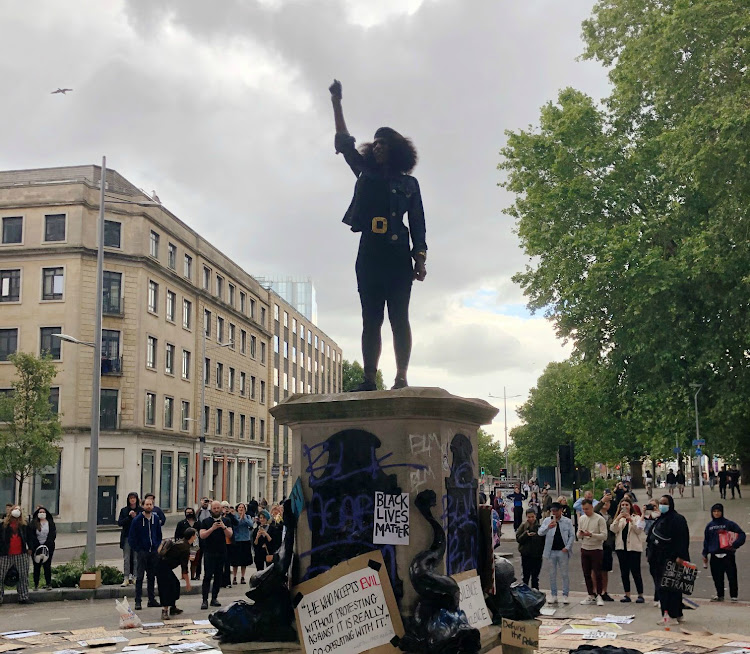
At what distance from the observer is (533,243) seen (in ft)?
102

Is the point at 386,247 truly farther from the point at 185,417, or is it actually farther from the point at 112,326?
the point at 185,417

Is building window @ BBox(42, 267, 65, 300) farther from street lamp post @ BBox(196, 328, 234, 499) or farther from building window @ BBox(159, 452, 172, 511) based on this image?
building window @ BBox(159, 452, 172, 511)

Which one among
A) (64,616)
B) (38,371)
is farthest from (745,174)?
(38,371)

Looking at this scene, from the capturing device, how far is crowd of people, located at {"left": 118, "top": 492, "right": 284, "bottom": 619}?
1246cm

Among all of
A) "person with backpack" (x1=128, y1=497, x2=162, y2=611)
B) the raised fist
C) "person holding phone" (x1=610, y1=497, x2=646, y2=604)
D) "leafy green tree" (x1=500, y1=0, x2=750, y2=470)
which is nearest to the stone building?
"leafy green tree" (x1=500, y1=0, x2=750, y2=470)

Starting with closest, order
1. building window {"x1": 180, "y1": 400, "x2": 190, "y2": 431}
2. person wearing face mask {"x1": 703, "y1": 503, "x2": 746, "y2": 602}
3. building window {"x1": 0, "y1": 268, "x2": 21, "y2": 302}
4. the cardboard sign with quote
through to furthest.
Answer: the cardboard sign with quote → person wearing face mask {"x1": 703, "y1": 503, "x2": 746, "y2": 602} → building window {"x1": 0, "y1": 268, "x2": 21, "y2": 302} → building window {"x1": 180, "y1": 400, "x2": 190, "y2": 431}

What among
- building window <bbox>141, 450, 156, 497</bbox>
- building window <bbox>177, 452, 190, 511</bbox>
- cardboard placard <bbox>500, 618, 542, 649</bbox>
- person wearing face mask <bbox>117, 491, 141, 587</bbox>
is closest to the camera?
cardboard placard <bbox>500, 618, 542, 649</bbox>

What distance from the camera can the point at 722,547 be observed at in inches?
538

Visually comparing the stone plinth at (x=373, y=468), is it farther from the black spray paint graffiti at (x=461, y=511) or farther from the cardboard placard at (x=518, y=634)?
the cardboard placard at (x=518, y=634)

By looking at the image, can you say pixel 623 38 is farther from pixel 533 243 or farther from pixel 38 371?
pixel 38 371

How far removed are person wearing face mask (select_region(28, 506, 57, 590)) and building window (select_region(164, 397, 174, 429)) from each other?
31.0 m

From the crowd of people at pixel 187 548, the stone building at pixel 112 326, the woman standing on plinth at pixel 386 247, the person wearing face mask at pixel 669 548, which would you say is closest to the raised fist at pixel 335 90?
the woman standing on plinth at pixel 386 247

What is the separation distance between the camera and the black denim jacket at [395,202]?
7.22 m

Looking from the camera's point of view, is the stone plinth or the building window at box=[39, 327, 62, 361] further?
the building window at box=[39, 327, 62, 361]
